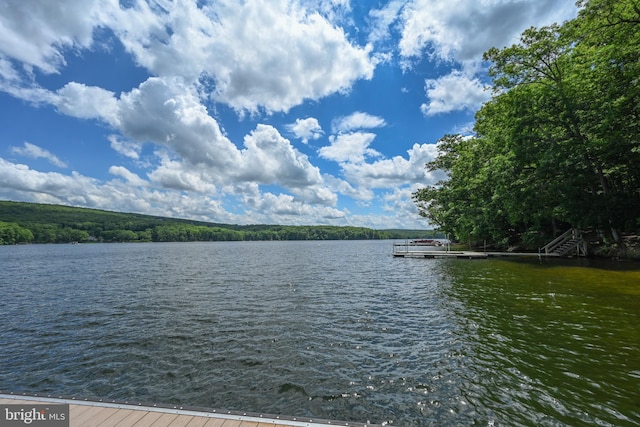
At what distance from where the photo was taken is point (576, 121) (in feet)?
93.0

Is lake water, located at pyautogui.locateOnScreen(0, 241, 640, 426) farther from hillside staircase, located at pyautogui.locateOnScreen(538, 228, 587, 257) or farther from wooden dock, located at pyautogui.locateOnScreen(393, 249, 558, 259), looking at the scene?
wooden dock, located at pyautogui.locateOnScreen(393, 249, 558, 259)

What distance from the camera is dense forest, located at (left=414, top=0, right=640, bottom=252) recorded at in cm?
2420

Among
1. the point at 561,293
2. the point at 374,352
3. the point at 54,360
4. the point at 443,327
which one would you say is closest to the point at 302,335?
the point at 374,352

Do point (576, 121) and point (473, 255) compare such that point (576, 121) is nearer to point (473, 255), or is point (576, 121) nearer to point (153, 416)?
point (473, 255)

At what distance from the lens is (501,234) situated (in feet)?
153

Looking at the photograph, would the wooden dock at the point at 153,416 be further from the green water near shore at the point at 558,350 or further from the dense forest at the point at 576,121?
the dense forest at the point at 576,121

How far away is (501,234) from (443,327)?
41.5 meters

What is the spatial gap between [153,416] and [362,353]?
6.87m

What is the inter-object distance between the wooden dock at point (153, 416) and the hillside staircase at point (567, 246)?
41100mm

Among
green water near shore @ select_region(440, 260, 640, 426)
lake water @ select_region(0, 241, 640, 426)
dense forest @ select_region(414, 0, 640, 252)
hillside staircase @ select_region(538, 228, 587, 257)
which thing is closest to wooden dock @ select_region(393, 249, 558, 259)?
hillside staircase @ select_region(538, 228, 587, 257)

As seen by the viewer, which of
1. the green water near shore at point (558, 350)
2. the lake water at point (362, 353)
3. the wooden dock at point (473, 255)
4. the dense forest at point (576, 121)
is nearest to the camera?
the green water near shore at point (558, 350)

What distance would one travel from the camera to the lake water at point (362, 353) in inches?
279

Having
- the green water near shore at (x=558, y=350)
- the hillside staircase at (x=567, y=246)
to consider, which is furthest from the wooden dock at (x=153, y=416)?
the hillside staircase at (x=567, y=246)

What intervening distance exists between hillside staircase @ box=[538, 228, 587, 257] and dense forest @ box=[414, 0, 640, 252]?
352cm
